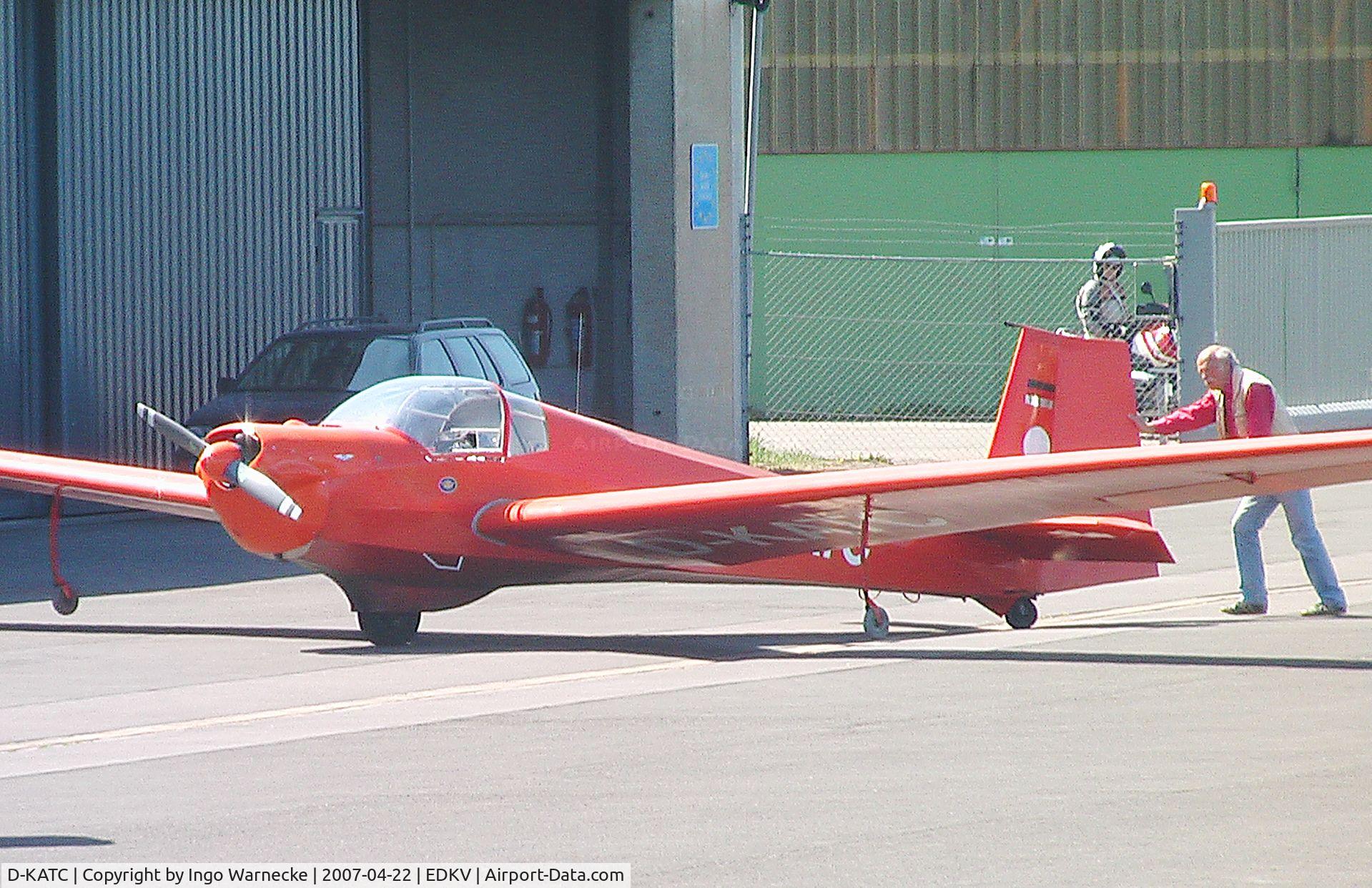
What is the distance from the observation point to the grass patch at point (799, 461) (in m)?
23.8

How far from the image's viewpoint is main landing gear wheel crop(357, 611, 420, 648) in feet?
39.8

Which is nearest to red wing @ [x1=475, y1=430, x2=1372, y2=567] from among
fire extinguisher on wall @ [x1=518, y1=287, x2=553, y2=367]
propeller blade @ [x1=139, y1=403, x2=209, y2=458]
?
propeller blade @ [x1=139, y1=403, x2=209, y2=458]

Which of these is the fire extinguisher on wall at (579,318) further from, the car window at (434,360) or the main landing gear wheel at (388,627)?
the main landing gear wheel at (388,627)

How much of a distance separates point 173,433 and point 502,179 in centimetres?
1655

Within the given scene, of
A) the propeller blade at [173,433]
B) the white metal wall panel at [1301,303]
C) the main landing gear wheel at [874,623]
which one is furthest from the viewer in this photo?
the white metal wall panel at [1301,303]

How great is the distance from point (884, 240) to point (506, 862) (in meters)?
26.4

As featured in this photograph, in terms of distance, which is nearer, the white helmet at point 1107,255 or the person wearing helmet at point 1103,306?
the white helmet at point 1107,255

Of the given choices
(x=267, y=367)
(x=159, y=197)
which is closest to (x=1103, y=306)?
(x=267, y=367)

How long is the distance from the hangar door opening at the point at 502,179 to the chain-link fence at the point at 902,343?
3.05 metres

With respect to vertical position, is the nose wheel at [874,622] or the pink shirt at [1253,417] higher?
the pink shirt at [1253,417]

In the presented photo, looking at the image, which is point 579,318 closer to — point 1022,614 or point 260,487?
point 1022,614

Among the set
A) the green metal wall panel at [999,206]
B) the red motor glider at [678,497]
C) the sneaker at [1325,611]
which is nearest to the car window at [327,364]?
the red motor glider at [678,497]

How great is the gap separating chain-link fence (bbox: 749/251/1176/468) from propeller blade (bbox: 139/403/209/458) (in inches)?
702

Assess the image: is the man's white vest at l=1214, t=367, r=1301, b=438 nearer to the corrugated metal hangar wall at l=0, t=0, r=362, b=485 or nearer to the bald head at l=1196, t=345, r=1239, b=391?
the bald head at l=1196, t=345, r=1239, b=391
